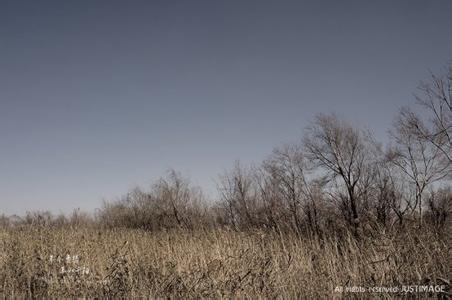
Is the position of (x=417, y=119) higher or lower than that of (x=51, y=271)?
higher

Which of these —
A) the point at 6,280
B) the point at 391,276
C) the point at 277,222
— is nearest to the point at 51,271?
the point at 6,280

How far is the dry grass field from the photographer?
4.42 metres

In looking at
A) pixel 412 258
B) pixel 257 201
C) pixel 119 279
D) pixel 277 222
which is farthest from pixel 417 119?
pixel 119 279

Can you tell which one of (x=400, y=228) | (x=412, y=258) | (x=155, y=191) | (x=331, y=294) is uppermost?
(x=155, y=191)

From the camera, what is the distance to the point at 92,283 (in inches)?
215

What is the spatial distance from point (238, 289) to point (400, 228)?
2767 millimetres

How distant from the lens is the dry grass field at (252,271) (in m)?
4.42

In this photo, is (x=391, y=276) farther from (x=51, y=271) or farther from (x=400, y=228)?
(x=51, y=271)

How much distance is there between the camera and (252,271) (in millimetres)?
5270

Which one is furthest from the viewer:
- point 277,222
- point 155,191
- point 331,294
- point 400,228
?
point 155,191

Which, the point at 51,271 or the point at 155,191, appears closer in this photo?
the point at 51,271

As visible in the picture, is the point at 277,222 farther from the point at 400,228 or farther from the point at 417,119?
the point at 417,119

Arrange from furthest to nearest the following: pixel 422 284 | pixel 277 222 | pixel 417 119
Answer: pixel 417 119 → pixel 277 222 → pixel 422 284

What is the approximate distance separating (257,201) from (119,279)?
2562 cm
